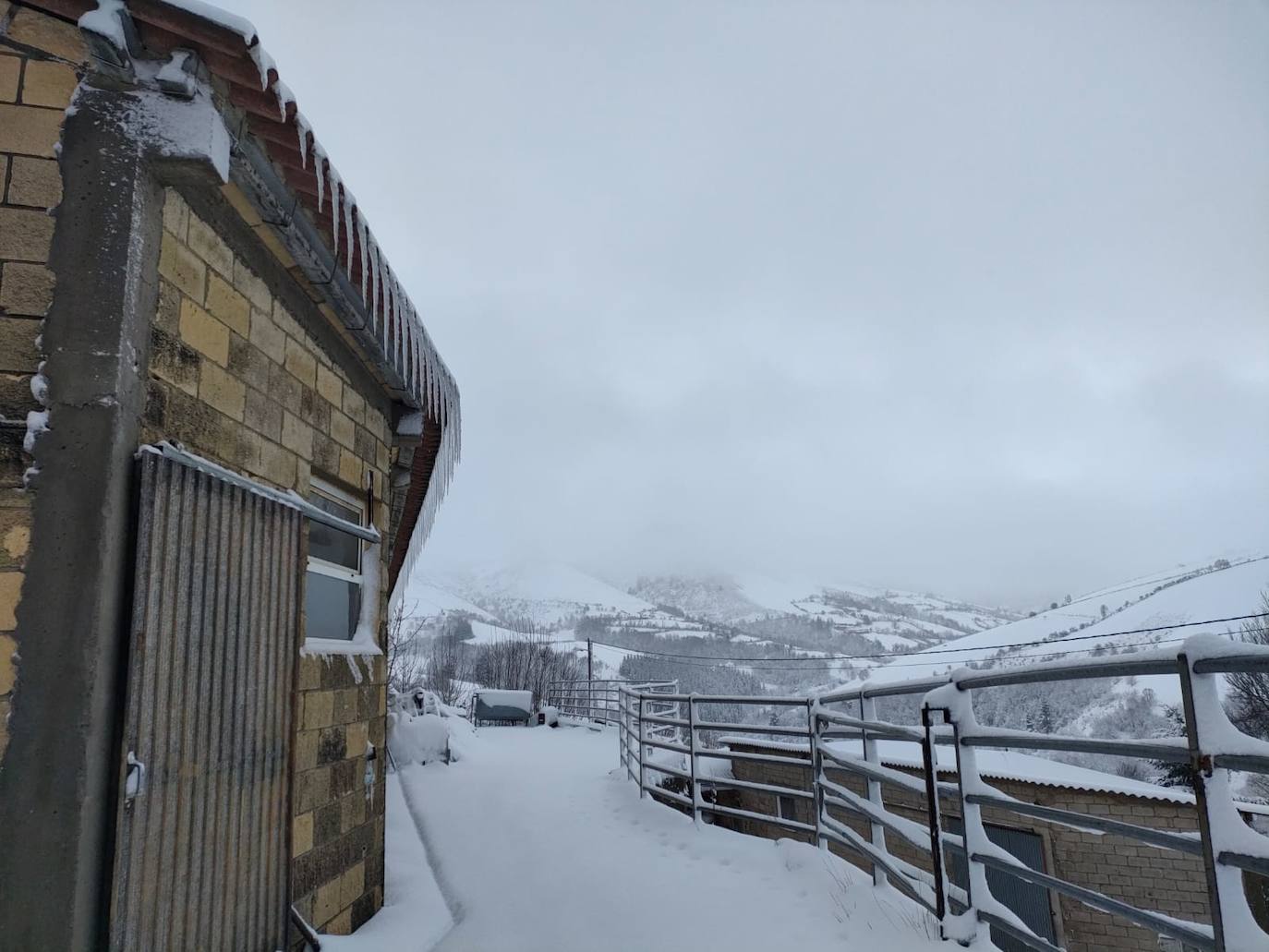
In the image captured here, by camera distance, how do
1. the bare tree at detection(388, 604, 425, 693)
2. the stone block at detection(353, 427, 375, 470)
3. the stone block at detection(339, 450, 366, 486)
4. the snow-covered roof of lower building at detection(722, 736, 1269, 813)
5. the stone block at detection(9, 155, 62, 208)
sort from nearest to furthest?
1. the stone block at detection(9, 155, 62, 208)
2. the stone block at detection(339, 450, 366, 486)
3. the stone block at detection(353, 427, 375, 470)
4. the snow-covered roof of lower building at detection(722, 736, 1269, 813)
5. the bare tree at detection(388, 604, 425, 693)

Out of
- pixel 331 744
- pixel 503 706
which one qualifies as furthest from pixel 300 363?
pixel 503 706

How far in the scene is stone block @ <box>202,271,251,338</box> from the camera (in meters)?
3.18

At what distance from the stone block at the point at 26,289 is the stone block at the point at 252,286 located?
0.88 m

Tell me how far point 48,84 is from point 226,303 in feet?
3.07

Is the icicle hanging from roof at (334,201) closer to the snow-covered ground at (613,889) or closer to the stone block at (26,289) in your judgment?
the stone block at (26,289)

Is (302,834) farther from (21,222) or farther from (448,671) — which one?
(448,671)

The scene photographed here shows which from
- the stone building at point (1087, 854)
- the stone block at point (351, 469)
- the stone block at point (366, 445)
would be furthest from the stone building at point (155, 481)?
the stone building at point (1087, 854)

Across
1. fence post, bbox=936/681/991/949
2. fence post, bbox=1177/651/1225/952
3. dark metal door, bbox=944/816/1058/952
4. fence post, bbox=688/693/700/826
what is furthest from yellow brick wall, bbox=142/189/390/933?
dark metal door, bbox=944/816/1058/952

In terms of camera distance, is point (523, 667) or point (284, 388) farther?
point (523, 667)

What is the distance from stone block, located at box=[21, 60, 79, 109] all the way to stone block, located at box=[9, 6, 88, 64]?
47 millimetres

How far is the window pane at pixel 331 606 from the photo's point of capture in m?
4.21

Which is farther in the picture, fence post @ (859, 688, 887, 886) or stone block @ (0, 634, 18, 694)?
fence post @ (859, 688, 887, 886)

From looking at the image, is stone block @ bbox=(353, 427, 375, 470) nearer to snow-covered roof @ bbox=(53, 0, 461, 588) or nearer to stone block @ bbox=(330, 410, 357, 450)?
stone block @ bbox=(330, 410, 357, 450)

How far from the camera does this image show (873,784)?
13.8 feet
